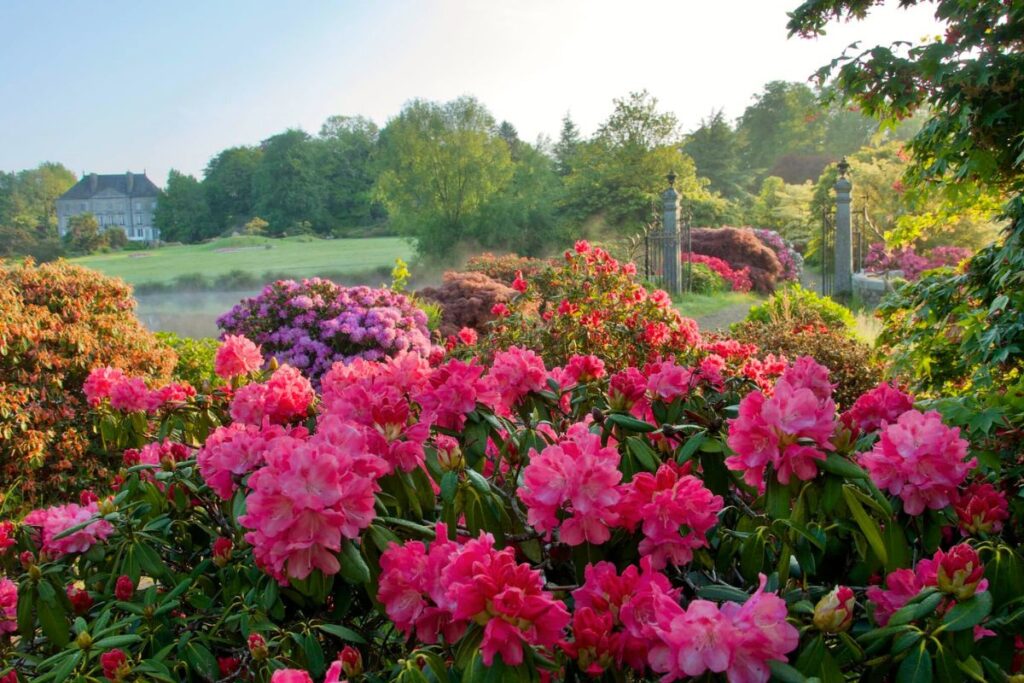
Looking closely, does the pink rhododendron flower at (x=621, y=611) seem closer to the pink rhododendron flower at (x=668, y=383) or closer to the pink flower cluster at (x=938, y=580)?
the pink flower cluster at (x=938, y=580)

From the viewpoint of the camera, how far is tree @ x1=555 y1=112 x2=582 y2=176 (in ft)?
75.7

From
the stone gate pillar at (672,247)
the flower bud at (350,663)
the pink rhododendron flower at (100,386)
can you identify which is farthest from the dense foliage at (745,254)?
the flower bud at (350,663)

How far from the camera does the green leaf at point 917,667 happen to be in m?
0.90

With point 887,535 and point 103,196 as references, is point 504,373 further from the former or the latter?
point 103,196

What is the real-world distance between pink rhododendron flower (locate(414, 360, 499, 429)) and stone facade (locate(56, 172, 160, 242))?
1224 centimetres

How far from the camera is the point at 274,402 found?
5.99ft

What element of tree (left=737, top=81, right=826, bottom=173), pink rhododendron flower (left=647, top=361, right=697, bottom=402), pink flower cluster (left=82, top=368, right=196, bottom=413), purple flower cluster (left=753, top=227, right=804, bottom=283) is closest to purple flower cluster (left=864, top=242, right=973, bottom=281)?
purple flower cluster (left=753, top=227, right=804, bottom=283)

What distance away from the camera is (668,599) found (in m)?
0.92

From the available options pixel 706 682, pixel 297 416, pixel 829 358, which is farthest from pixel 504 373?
pixel 829 358

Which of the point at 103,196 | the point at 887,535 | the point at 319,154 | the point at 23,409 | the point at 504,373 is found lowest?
the point at 23,409

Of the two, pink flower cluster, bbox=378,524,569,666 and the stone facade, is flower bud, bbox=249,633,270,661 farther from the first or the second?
the stone facade

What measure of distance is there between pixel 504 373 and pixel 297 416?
1.71ft

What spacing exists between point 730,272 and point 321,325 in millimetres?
10124

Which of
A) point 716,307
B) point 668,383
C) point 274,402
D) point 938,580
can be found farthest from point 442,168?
point 938,580
